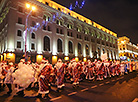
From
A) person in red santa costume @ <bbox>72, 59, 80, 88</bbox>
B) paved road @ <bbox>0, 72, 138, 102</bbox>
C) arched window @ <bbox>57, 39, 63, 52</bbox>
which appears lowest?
paved road @ <bbox>0, 72, 138, 102</bbox>

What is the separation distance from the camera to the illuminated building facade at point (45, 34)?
21.6 m

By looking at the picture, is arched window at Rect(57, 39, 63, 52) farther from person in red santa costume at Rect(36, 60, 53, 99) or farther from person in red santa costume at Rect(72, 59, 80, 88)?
person in red santa costume at Rect(36, 60, 53, 99)

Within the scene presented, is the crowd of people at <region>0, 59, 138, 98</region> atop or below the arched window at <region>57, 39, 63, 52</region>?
below

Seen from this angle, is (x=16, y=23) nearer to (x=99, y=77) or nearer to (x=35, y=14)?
(x=35, y=14)

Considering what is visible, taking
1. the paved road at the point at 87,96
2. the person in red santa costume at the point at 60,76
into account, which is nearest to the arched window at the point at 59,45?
the person in red santa costume at the point at 60,76

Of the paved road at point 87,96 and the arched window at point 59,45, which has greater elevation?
the arched window at point 59,45

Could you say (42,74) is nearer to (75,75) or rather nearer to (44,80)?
(44,80)

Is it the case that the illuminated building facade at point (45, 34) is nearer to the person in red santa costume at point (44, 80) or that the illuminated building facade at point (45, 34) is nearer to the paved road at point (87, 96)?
the paved road at point (87, 96)

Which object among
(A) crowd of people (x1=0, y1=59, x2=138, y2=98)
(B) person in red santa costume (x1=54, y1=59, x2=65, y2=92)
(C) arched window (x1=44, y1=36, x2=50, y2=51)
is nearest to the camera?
(A) crowd of people (x1=0, y1=59, x2=138, y2=98)

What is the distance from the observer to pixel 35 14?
84.5ft

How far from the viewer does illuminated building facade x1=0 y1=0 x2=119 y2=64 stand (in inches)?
851

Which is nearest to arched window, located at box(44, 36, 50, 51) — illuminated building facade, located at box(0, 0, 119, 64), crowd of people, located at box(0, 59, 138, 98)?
illuminated building facade, located at box(0, 0, 119, 64)

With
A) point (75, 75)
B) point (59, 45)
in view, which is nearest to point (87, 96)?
point (75, 75)

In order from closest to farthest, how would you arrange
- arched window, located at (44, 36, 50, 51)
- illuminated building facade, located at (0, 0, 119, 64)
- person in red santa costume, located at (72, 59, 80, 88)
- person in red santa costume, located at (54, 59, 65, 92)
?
person in red santa costume, located at (54, 59, 65, 92), person in red santa costume, located at (72, 59, 80, 88), illuminated building facade, located at (0, 0, 119, 64), arched window, located at (44, 36, 50, 51)
